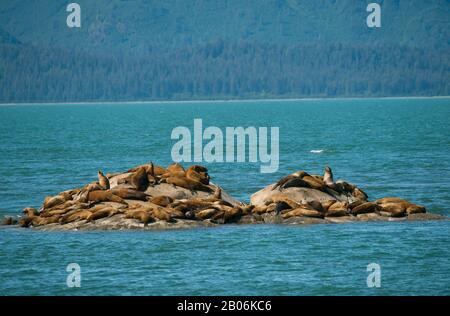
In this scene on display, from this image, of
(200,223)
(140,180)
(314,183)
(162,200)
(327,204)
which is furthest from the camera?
(314,183)

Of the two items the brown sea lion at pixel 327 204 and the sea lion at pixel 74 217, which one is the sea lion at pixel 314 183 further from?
the sea lion at pixel 74 217

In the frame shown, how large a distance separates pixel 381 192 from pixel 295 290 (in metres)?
18.8

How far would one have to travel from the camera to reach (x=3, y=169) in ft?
206

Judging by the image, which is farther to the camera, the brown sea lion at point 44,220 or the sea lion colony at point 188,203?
the brown sea lion at point 44,220

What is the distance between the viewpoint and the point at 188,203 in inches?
1425

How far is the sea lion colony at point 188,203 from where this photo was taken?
35.9 m

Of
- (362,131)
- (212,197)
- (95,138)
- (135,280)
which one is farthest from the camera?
(362,131)

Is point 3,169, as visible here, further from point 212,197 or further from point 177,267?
point 177,267

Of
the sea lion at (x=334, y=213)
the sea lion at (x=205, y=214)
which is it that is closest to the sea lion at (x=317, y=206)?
the sea lion at (x=334, y=213)

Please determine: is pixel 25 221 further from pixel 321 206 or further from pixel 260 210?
pixel 321 206

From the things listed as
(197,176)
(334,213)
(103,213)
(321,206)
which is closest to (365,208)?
(334,213)

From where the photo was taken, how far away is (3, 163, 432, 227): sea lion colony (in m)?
35.9

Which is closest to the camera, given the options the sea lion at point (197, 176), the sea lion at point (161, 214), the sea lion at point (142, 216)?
the sea lion at point (142, 216)

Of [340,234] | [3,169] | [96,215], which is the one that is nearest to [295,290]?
[340,234]
